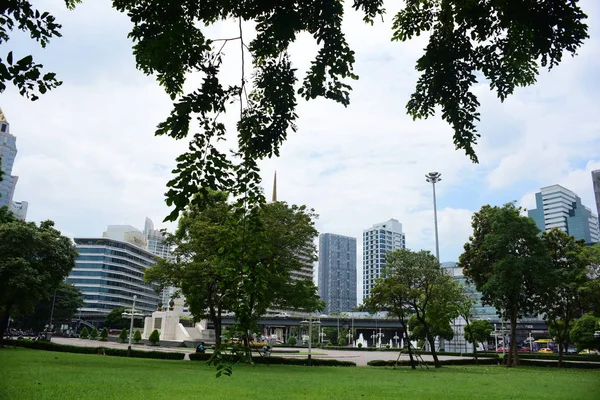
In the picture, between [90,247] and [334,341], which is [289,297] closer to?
[334,341]

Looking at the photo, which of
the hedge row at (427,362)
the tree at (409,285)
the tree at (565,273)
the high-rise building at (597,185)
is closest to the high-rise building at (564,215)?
the tree at (565,273)

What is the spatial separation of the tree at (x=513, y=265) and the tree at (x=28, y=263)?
2667cm

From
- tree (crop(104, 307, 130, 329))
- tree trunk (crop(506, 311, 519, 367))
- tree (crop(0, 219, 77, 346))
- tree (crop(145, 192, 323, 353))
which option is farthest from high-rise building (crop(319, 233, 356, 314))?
tree (crop(0, 219, 77, 346))

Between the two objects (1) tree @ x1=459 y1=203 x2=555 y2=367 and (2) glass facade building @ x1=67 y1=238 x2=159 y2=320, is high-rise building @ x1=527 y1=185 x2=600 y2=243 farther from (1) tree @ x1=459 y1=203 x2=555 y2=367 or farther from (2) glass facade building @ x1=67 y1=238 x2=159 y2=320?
(2) glass facade building @ x1=67 y1=238 x2=159 y2=320

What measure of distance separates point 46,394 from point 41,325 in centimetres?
6472

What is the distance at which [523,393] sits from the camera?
12891mm

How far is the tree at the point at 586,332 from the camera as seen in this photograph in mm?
39219

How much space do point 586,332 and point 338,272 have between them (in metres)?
113

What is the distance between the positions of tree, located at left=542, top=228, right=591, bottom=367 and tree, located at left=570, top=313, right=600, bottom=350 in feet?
23.8

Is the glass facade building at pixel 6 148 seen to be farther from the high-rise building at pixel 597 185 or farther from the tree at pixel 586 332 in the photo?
the tree at pixel 586 332

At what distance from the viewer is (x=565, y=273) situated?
31016 mm

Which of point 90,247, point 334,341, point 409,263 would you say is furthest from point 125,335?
point 90,247

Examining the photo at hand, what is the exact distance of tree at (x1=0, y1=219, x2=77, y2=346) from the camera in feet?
79.4

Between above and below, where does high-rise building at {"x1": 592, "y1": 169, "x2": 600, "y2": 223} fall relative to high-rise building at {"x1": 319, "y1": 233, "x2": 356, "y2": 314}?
below
